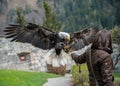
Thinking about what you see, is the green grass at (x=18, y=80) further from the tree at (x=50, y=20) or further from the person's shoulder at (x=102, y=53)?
the tree at (x=50, y=20)

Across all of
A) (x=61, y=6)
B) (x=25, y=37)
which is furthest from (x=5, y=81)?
(x=61, y=6)

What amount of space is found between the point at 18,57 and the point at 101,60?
25092mm

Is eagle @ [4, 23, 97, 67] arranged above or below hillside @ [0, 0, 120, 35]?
below

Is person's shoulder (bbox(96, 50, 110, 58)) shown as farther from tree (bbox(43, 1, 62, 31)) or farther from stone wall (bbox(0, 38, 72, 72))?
tree (bbox(43, 1, 62, 31))

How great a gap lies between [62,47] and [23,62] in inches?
923

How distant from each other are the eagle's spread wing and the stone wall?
2197 cm

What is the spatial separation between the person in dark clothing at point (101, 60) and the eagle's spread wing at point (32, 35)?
1.60 m

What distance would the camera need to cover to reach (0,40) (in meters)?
31.4

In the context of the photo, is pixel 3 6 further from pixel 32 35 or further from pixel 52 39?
pixel 52 39

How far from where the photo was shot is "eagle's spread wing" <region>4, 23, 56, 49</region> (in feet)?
28.1

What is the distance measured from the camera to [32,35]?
29.5 feet

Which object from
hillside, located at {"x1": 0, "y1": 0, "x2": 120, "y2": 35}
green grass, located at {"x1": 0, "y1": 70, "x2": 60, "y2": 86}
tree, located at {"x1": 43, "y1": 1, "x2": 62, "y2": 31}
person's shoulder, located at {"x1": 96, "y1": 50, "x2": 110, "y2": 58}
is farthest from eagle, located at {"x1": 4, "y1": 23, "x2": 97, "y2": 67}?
hillside, located at {"x1": 0, "y1": 0, "x2": 120, "y2": 35}

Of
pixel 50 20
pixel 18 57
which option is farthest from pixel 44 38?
pixel 50 20

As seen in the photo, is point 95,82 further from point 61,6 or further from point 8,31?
point 61,6
